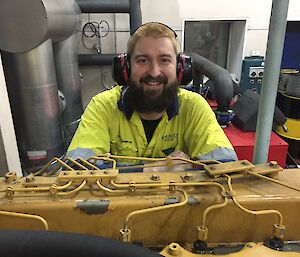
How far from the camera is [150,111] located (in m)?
1.42

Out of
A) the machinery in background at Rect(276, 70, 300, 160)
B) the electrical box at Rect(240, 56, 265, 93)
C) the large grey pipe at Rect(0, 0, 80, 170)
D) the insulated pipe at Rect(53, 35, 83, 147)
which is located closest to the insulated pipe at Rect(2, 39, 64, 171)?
the large grey pipe at Rect(0, 0, 80, 170)

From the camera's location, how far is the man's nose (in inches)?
52.2

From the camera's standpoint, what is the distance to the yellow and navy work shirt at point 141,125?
1335 mm

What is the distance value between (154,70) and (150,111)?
204 mm

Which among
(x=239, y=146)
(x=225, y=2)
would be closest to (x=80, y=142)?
(x=239, y=146)

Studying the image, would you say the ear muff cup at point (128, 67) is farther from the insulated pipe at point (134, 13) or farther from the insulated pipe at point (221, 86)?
the insulated pipe at point (134, 13)

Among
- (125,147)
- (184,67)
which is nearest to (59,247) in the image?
(125,147)

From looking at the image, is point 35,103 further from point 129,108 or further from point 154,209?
point 154,209

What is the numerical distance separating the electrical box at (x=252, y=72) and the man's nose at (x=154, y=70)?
2114mm

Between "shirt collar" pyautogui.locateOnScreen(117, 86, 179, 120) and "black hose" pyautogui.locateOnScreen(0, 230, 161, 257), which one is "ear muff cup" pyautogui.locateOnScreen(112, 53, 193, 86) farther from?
"black hose" pyautogui.locateOnScreen(0, 230, 161, 257)

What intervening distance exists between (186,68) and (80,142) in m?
0.58

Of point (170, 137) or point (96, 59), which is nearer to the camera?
point (170, 137)

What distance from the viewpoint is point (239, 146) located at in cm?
196

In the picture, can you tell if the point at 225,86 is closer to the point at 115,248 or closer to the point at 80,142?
the point at 80,142
